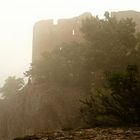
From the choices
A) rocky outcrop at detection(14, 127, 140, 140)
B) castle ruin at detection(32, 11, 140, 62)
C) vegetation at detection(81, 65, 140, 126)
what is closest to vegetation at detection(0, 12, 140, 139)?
castle ruin at detection(32, 11, 140, 62)

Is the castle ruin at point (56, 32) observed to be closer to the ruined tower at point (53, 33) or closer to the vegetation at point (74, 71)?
the ruined tower at point (53, 33)

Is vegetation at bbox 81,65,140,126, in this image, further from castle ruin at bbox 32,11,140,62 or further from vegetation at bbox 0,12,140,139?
A: castle ruin at bbox 32,11,140,62

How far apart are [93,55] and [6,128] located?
1135cm

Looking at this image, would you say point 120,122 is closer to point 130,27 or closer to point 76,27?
point 130,27

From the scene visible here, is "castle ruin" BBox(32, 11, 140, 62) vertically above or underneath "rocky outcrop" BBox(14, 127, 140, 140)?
above

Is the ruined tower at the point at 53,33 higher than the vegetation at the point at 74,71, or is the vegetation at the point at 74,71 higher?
the ruined tower at the point at 53,33

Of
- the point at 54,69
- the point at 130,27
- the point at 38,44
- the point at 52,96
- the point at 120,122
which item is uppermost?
the point at 38,44

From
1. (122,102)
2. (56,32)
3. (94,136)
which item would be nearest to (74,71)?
(56,32)

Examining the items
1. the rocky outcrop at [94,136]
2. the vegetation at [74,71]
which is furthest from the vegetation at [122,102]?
the vegetation at [74,71]

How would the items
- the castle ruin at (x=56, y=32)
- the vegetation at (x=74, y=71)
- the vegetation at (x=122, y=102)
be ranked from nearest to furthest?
the vegetation at (x=122, y=102) → the vegetation at (x=74, y=71) → the castle ruin at (x=56, y=32)

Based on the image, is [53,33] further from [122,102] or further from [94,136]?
[94,136]

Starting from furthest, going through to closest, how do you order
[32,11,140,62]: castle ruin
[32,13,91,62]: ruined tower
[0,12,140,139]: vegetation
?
[32,13,91,62]: ruined tower
[32,11,140,62]: castle ruin
[0,12,140,139]: vegetation

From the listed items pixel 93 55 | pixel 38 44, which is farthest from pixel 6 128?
pixel 38 44

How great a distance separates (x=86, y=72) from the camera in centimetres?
3278
